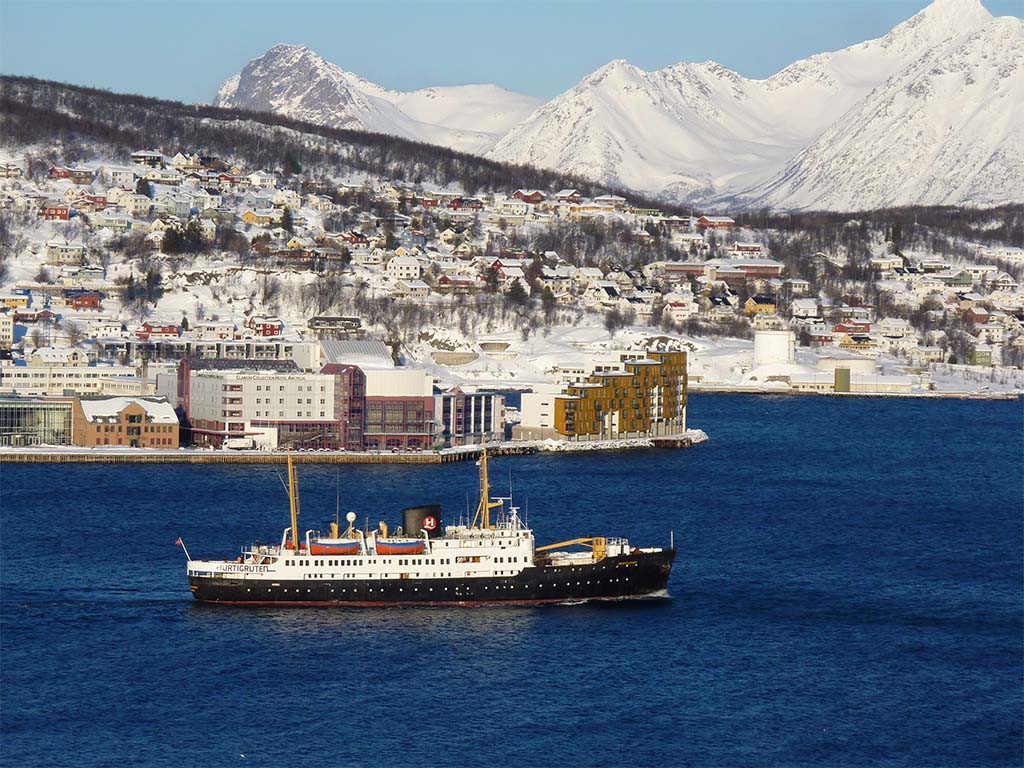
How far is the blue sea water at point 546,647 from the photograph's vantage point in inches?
1051

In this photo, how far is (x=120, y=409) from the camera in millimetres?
56031

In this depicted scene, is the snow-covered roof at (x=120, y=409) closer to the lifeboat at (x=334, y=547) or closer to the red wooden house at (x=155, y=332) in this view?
the red wooden house at (x=155, y=332)

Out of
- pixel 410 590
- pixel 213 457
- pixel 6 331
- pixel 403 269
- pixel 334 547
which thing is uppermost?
pixel 403 269

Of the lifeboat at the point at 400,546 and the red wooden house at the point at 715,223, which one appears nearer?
the lifeboat at the point at 400,546

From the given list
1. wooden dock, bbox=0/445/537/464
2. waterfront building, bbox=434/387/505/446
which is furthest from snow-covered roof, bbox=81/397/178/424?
waterfront building, bbox=434/387/505/446

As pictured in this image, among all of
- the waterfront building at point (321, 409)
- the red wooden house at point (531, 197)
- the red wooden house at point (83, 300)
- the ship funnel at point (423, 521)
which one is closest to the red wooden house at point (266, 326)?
the red wooden house at point (83, 300)

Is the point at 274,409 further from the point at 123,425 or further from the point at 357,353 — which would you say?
the point at 357,353

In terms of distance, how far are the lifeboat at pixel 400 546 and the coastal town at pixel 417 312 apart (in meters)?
21.7

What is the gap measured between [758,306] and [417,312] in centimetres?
1980

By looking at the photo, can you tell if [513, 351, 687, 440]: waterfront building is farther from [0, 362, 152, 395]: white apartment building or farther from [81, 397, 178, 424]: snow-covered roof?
[0, 362, 152, 395]: white apartment building

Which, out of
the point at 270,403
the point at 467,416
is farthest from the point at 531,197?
the point at 270,403

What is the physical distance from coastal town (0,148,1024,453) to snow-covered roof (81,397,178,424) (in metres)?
0.08

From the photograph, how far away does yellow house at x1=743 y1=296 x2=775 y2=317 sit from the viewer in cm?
9838

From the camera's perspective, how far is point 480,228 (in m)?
113
